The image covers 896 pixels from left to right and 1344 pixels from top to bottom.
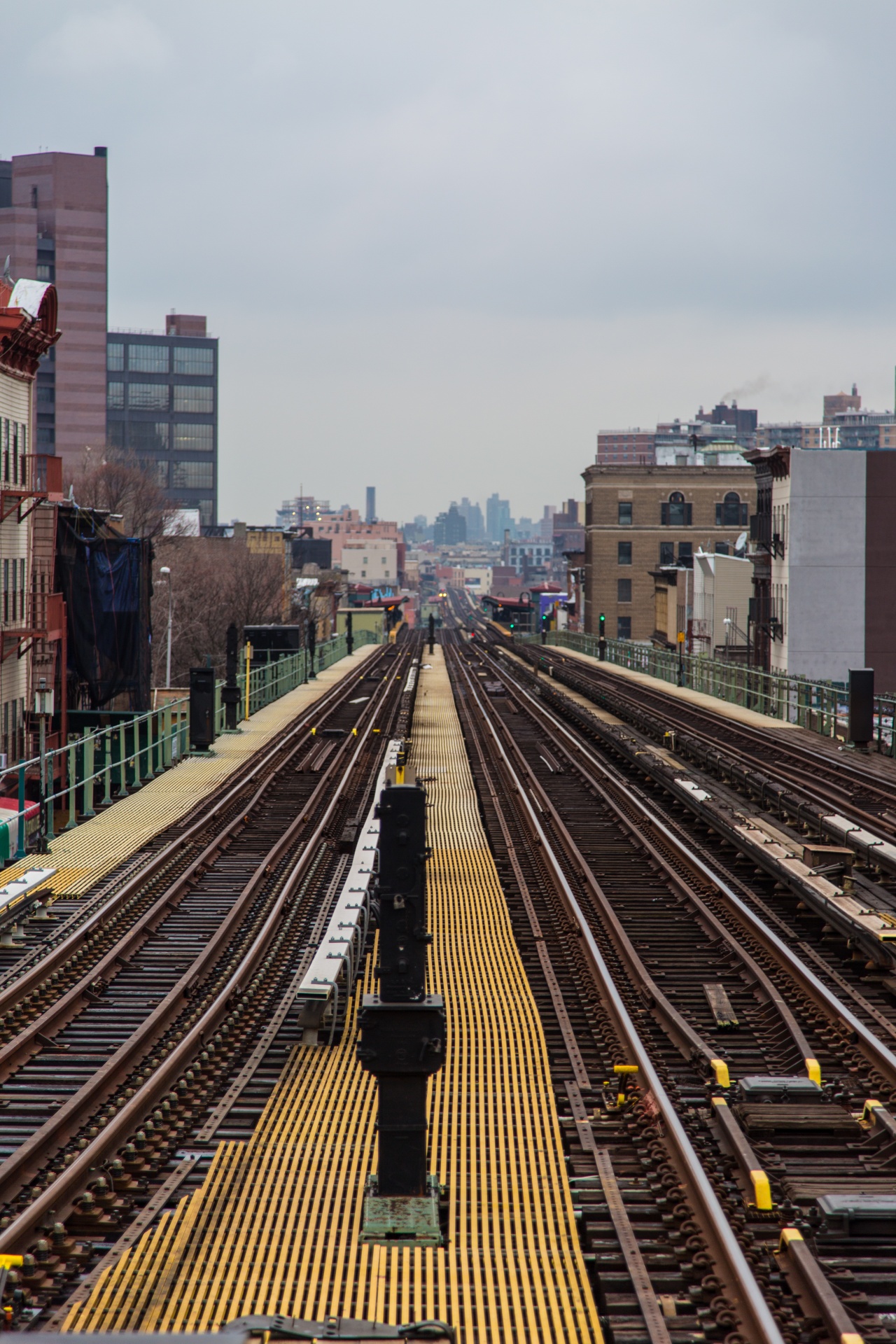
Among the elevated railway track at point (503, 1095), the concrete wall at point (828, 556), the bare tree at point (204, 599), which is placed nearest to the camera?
the elevated railway track at point (503, 1095)

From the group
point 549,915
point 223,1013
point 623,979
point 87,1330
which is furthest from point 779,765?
point 87,1330

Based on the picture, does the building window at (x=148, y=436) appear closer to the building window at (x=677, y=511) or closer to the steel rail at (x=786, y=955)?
the building window at (x=677, y=511)

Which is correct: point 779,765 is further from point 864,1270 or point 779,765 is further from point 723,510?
point 723,510

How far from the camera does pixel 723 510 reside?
9875 cm

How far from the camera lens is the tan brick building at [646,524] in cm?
9850

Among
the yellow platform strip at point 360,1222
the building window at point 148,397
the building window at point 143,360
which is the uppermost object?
the building window at point 143,360

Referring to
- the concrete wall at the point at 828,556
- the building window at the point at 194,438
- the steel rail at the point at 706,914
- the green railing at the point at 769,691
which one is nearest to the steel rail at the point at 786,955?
the steel rail at the point at 706,914

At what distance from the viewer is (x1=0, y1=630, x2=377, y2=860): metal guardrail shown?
17906 millimetres

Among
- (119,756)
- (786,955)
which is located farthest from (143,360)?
(786,955)

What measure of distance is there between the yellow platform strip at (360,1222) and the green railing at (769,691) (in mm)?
19597

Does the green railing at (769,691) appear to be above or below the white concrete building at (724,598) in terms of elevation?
below

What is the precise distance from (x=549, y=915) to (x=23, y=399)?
27.3m

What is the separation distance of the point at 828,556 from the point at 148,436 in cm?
13175

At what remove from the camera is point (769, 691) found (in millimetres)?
37469
